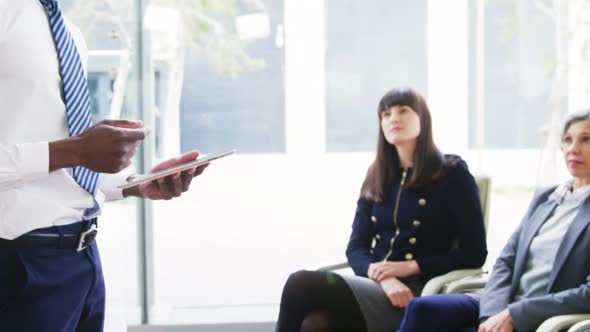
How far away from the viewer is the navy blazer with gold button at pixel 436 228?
2748 millimetres

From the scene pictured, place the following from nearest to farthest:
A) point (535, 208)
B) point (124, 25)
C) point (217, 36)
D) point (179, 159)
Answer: point (179, 159) < point (535, 208) < point (124, 25) < point (217, 36)

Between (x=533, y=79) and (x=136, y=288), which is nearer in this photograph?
(x=136, y=288)

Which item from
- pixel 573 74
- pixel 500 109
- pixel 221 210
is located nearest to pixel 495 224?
pixel 500 109

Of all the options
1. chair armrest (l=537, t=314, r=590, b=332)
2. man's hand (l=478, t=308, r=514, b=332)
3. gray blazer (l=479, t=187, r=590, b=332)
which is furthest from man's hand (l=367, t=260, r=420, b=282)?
chair armrest (l=537, t=314, r=590, b=332)

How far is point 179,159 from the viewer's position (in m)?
1.37

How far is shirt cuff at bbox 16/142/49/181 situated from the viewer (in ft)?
3.56

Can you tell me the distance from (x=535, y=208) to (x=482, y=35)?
169 cm

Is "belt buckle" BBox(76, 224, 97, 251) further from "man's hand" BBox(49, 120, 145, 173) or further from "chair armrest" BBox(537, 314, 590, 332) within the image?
"chair armrest" BBox(537, 314, 590, 332)

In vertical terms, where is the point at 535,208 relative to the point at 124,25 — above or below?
below

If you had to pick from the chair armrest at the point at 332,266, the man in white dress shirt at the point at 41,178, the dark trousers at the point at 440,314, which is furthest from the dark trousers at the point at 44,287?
the chair armrest at the point at 332,266

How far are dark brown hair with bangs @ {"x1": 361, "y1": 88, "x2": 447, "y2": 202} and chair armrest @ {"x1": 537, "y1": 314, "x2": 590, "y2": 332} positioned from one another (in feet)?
2.92

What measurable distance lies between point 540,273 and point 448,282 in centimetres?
38

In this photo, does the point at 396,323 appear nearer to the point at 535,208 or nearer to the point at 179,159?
the point at 535,208

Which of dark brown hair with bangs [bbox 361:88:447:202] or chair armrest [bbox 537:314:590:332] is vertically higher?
dark brown hair with bangs [bbox 361:88:447:202]
